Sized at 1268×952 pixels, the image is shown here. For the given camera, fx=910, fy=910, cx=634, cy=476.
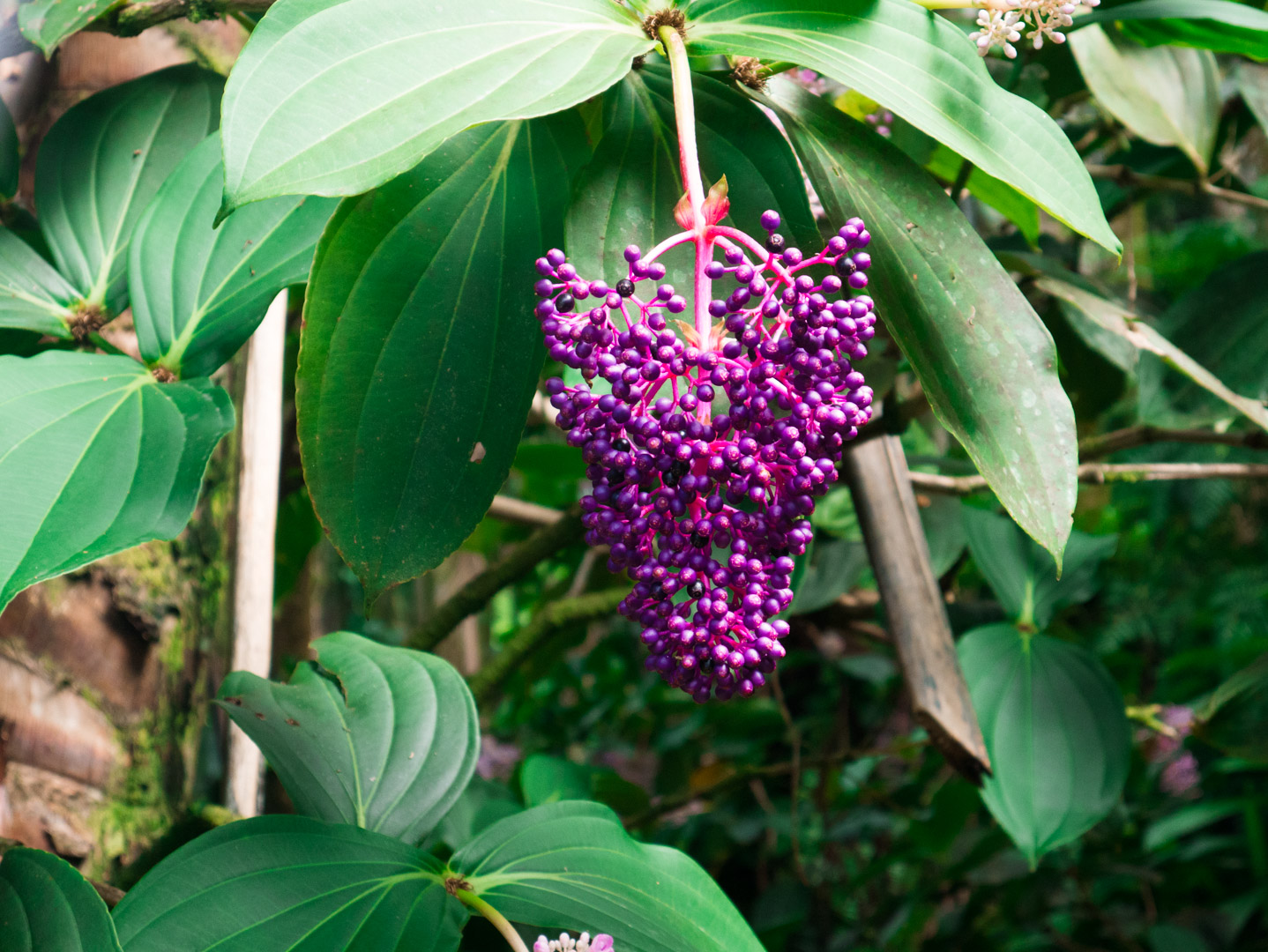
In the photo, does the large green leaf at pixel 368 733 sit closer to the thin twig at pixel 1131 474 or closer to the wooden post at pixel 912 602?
the wooden post at pixel 912 602

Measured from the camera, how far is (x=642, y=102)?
0.47m

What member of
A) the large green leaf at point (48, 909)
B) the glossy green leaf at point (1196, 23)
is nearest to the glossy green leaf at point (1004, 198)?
the glossy green leaf at point (1196, 23)

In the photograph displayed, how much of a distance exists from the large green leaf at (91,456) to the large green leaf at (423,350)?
7 cm

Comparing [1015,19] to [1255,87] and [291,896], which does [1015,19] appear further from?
[1255,87]

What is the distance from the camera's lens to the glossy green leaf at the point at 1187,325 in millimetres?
699

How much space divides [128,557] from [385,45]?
0.49 m

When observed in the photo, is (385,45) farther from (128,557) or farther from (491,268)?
(128,557)

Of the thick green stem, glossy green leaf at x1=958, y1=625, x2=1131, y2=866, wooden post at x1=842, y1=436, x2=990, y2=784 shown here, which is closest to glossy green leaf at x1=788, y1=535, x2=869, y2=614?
glossy green leaf at x1=958, y1=625, x2=1131, y2=866

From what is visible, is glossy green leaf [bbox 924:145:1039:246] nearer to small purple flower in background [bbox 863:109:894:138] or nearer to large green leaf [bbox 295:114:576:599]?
small purple flower in background [bbox 863:109:894:138]

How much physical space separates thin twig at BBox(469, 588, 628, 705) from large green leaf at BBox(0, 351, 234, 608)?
713 mm

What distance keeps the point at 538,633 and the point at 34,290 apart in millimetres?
742

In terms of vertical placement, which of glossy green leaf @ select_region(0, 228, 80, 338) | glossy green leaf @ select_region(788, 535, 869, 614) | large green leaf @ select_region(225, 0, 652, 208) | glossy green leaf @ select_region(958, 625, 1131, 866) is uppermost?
large green leaf @ select_region(225, 0, 652, 208)

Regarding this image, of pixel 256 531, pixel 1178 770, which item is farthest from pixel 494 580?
pixel 1178 770

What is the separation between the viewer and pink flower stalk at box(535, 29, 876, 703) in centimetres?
38
